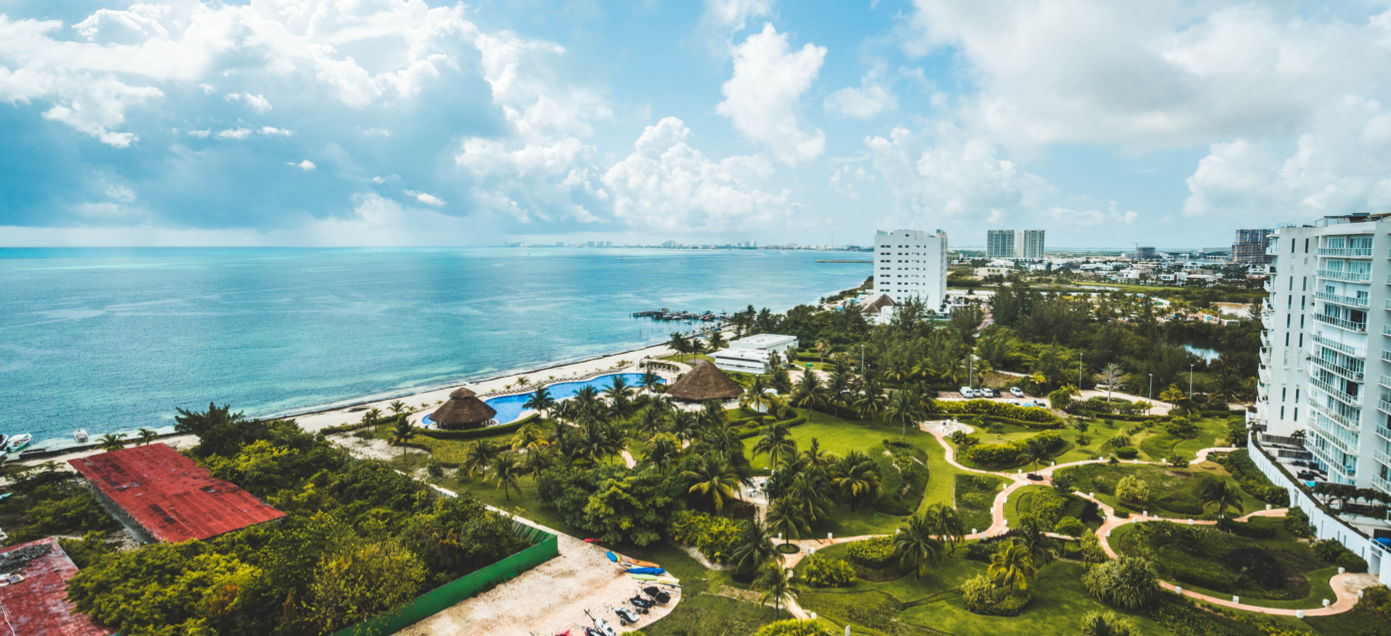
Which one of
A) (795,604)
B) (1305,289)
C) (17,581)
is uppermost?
(1305,289)

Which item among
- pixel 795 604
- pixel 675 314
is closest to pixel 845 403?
pixel 795 604

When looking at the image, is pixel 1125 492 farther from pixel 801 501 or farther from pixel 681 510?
pixel 681 510

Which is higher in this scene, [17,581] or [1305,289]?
[1305,289]

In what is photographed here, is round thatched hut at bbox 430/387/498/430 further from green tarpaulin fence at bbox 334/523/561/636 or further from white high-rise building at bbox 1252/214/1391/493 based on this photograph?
white high-rise building at bbox 1252/214/1391/493

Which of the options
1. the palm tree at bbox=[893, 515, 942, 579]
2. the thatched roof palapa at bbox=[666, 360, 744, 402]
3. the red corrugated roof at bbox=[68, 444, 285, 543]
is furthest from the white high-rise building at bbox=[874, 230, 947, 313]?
the red corrugated roof at bbox=[68, 444, 285, 543]

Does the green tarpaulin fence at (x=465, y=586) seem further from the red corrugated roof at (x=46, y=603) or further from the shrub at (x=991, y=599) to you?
the shrub at (x=991, y=599)

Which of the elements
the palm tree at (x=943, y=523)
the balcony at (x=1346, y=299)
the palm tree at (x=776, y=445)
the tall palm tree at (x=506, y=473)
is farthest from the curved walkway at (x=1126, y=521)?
the tall palm tree at (x=506, y=473)

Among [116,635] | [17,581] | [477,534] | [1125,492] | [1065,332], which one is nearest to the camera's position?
[116,635]
